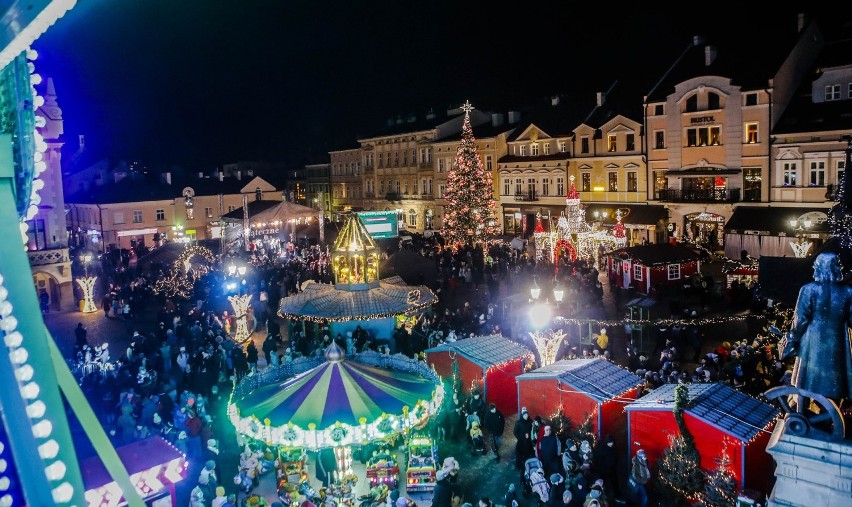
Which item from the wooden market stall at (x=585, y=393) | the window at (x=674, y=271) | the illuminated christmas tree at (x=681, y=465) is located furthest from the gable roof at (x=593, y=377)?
the window at (x=674, y=271)

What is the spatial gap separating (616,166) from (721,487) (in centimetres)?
3159

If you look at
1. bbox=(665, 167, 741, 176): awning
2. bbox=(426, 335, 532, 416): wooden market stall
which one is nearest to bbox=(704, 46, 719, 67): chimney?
bbox=(665, 167, 741, 176): awning

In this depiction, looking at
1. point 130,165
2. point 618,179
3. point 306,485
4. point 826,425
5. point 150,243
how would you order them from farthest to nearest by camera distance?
point 130,165 → point 150,243 → point 618,179 → point 306,485 → point 826,425

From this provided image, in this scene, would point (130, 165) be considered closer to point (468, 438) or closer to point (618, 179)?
point (618, 179)

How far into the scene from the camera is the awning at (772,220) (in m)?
29.5

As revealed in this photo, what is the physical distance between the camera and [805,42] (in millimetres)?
32844

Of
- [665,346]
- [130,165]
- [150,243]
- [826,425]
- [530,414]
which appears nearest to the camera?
[826,425]

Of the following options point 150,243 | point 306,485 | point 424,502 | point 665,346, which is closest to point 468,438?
point 424,502

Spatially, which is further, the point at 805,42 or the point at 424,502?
the point at 805,42

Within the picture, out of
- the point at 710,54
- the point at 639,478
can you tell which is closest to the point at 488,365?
the point at 639,478

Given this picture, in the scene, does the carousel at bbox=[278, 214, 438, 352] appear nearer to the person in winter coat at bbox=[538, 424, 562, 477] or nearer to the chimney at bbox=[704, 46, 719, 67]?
the person in winter coat at bbox=[538, 424, 562, 477]

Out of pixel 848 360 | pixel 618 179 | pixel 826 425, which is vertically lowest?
pixel 826 425

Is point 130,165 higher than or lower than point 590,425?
higher

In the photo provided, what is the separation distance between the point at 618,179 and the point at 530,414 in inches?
1138
